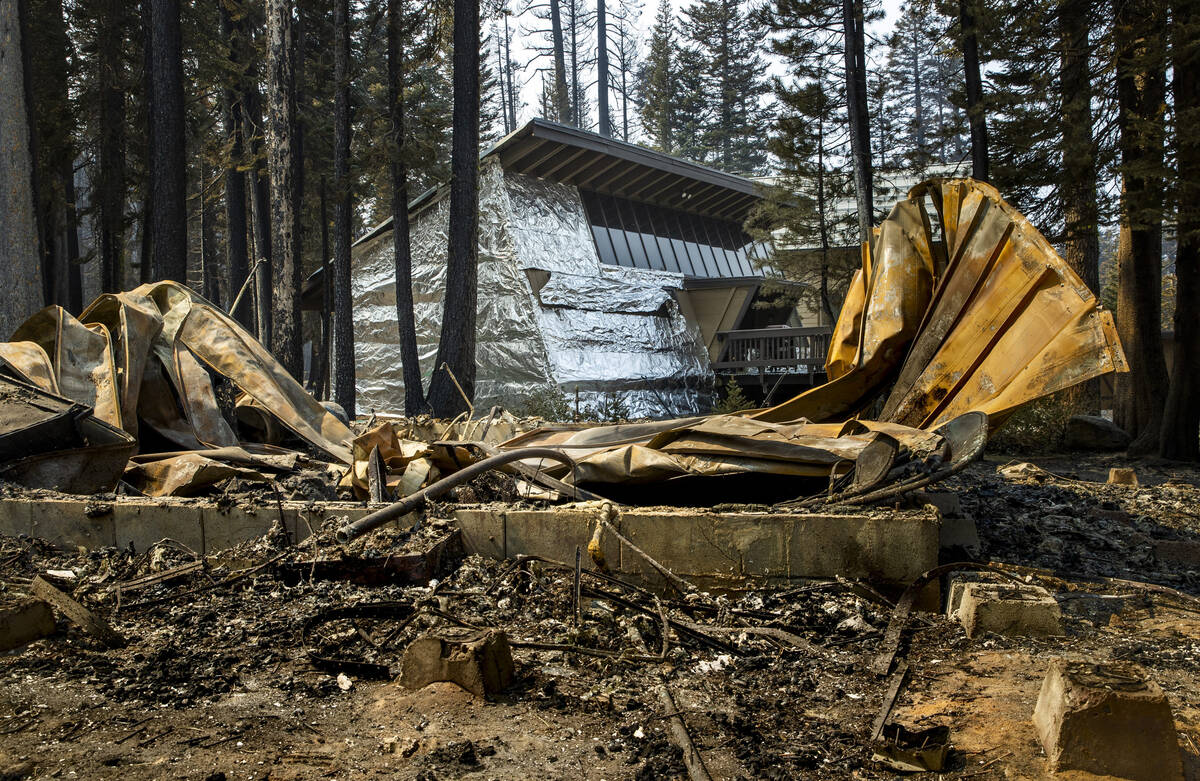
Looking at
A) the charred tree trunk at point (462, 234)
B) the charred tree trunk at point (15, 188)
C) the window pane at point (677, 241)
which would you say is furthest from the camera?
the window pane at point (677, 241)

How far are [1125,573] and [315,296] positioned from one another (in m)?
23.6

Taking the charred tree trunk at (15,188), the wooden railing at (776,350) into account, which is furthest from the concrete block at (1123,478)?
the charred tree trunk at (15,188)

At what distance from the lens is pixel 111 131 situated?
1761 cm

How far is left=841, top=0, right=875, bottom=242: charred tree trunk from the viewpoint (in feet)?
57.2

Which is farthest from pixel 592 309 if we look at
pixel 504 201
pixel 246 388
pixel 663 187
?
pixel 246 388

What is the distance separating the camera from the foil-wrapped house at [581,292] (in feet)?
63.3

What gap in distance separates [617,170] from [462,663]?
20675 mm

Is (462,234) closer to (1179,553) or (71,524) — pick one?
(71,524)

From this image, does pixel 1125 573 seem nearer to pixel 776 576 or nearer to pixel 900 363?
pixel 900 363

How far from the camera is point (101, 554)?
521 cm

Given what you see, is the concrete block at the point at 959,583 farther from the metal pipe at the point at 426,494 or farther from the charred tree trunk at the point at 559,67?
the charred tree trunk at the point at 559,67

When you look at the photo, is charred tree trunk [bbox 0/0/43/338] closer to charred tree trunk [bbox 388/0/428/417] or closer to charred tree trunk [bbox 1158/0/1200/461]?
charred tree trunk [bbox 388/0/428/417]

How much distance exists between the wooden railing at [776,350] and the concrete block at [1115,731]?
17.4 metres

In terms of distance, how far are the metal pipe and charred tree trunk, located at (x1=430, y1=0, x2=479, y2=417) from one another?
9.15 m
